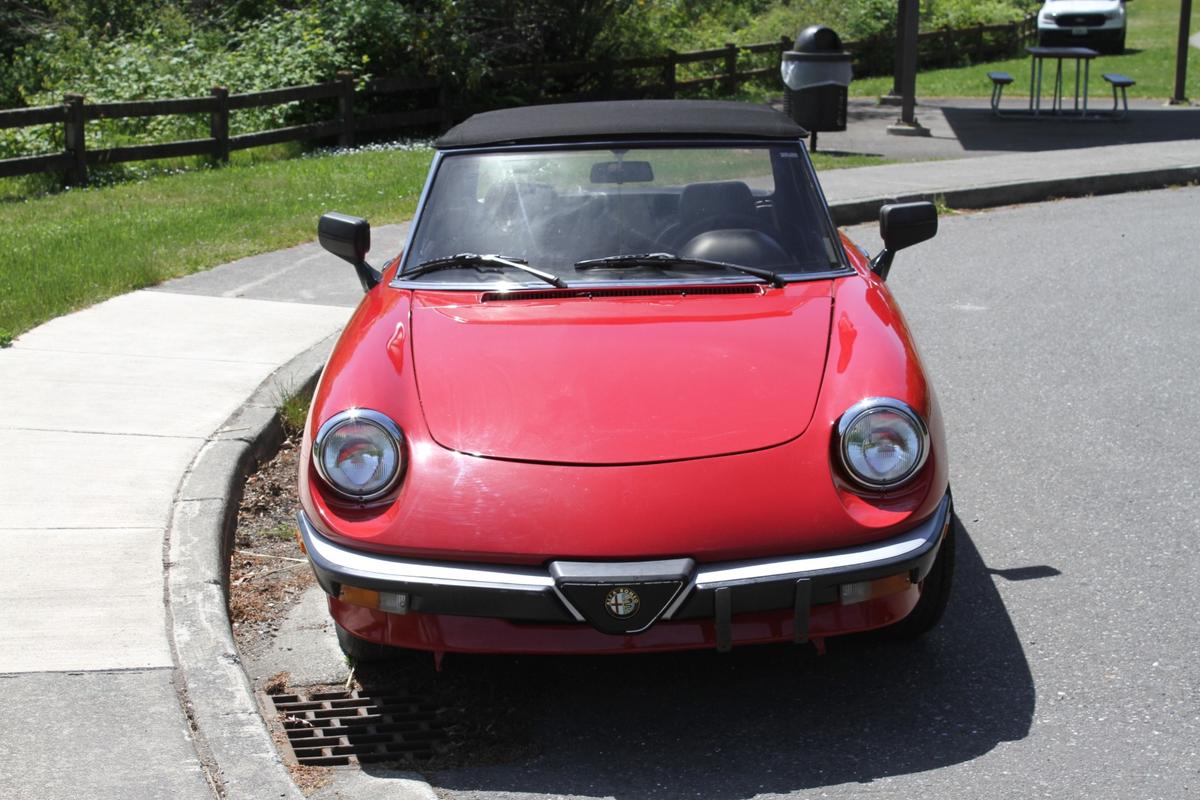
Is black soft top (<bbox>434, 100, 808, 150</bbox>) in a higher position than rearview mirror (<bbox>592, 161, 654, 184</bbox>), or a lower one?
higher

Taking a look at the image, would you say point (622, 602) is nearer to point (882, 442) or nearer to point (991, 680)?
point (882, 442)

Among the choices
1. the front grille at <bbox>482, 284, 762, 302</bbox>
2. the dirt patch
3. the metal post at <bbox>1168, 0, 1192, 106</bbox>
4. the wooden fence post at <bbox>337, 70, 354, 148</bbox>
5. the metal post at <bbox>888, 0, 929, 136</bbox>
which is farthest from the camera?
the metal post at <bbox>1168, 0, 1192, 106</bbox>

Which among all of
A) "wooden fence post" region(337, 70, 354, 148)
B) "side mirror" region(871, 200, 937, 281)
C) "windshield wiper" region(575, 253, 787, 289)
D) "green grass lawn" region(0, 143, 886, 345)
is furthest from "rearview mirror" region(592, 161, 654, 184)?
"wooden fence post" region(337, 70, 354, 148)

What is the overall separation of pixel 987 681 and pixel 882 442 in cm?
82

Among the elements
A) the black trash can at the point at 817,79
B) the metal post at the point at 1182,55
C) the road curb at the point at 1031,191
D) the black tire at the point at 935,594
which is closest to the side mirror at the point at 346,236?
the black tire at the point at 935,594

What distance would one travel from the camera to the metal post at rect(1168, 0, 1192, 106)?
21469 mm

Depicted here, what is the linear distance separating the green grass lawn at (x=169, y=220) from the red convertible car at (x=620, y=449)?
4.02 metres

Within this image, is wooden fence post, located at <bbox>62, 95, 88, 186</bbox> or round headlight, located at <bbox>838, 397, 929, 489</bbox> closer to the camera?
round headlight, located at <bbox>838, 397, 929, 489</bbox>

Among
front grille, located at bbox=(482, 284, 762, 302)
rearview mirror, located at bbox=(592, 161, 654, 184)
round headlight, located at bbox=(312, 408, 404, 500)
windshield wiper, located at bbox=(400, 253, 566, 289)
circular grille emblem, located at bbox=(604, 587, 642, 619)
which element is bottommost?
circular grille emblem, located at bbox=(604, 587, 642, 619)

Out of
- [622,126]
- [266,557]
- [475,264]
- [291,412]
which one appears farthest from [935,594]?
[291,412]

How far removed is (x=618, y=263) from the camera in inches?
187

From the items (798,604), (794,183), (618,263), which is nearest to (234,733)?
(798,604)

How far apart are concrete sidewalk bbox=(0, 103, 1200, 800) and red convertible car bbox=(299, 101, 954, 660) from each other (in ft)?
1.80

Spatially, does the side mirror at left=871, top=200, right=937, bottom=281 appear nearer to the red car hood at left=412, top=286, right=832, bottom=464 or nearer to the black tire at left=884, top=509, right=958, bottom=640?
the red car hood at left=412, top=286, right=832, bottom=464
